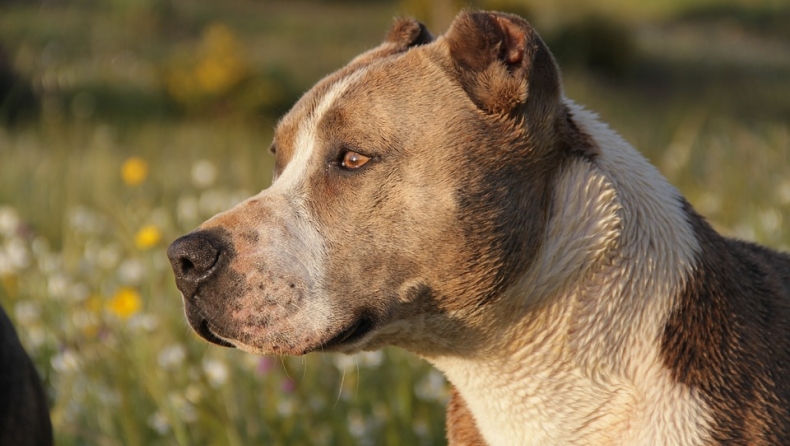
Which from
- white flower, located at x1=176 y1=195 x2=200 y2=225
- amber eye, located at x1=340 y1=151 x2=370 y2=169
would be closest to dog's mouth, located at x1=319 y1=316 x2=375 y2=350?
amber eye, located at x1=340 y1=151 x2=370 y2=169

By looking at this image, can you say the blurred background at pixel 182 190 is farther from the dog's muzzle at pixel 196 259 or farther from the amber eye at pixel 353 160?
the dog's muzzle at pixel 196 259

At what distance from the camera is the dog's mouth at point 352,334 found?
106 inches

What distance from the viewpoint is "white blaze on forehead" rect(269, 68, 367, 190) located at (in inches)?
112

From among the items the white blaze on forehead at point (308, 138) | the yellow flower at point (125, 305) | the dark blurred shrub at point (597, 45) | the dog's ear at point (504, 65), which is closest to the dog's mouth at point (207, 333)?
the white blaze on forehead at point (308, 138)

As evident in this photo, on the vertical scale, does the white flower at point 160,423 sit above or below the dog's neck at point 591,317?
below

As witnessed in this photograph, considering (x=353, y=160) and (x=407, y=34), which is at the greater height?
(x=407, y=34)

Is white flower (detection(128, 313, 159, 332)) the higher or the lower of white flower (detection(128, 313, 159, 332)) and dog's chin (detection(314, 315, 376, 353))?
the lower

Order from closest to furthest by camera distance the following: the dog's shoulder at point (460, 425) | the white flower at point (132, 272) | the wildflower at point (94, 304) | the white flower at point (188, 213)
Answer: the dog's shoulder at point (460, 425)
the wildflower at point (94, 304)
the white flower at point (132, 272)
the white flower at point (188, 213)

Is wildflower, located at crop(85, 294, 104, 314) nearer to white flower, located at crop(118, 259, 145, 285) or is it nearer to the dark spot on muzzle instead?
white flower, located at crop(118, 259, 145, 285)

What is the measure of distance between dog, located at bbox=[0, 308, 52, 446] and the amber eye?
1.30 meters

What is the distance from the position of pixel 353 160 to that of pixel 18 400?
1.37m

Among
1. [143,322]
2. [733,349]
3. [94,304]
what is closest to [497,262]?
[733,349]

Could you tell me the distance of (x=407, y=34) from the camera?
3.36 metres

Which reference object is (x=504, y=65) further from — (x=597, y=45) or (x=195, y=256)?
(x=597, y=45)
